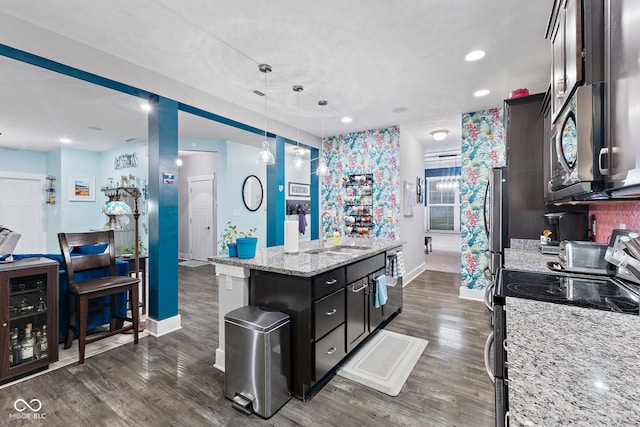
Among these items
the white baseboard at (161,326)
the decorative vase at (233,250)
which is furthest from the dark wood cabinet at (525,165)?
the white baseboard at (161,326)

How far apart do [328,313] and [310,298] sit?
28 cm

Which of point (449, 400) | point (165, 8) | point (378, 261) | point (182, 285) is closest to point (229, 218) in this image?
point (182, 285)

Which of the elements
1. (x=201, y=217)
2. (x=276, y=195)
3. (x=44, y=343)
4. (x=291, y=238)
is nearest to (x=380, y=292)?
(x=291, y=238)

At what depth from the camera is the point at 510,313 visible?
112 cm

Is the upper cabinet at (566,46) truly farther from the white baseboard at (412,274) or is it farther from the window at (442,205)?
the window at (442,205)

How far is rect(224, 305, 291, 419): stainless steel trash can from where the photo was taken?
1.85 meters

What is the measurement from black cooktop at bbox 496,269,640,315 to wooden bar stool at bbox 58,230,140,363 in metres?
3.06

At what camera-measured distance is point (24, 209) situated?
6.50m

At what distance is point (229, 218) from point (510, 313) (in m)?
5.80

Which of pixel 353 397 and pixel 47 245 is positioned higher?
pixel 47 245

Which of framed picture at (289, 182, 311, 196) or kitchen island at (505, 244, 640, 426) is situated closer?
kitchen island at (505, 244, 640, 426)

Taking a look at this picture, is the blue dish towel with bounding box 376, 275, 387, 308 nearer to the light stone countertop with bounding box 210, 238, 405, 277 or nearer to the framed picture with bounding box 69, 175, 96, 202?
the light stone countertop with bounding box 210, 238, 405, 277

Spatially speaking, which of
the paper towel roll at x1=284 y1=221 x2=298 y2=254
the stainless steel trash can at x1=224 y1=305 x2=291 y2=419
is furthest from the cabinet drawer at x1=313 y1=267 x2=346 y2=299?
the paper towel roll at x1=284 y1=221 x2=298 y2=254

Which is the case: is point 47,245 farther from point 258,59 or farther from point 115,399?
point 258,59
